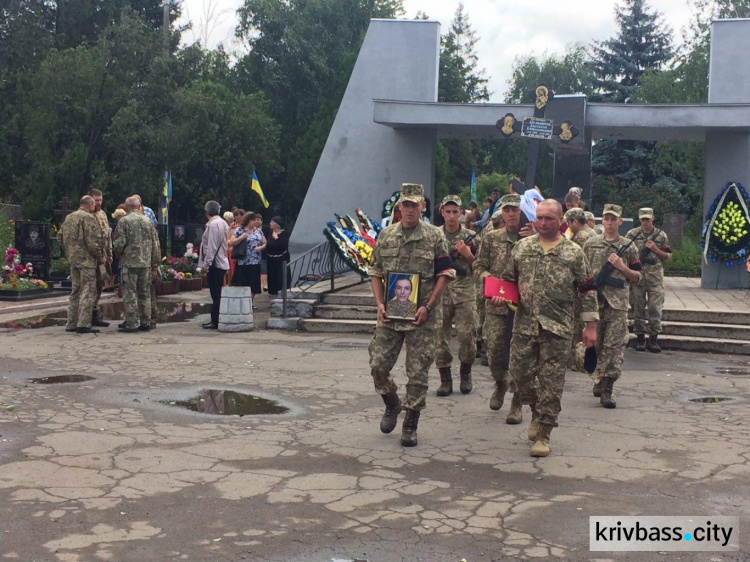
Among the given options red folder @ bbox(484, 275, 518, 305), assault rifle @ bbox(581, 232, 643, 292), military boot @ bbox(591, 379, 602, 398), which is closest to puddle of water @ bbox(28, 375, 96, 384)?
red folder @ bbox(484, 275, 518, 305)

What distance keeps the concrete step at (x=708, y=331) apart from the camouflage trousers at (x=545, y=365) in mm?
7180

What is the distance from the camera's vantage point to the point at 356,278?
1817 cm

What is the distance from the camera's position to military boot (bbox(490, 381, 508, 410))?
27.3ft

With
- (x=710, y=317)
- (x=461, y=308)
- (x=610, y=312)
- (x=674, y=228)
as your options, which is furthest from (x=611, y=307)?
(x=674, y=228)

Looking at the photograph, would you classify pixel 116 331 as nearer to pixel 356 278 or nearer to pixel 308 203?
pixel 356 278

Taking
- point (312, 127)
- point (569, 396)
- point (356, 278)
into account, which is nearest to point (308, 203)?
point (356, 278)

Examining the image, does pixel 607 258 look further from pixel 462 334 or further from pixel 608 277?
pixel 462 334

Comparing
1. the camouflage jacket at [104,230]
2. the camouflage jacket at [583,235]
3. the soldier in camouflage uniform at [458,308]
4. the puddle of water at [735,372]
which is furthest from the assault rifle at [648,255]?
the camouflage jacket at [104,230]

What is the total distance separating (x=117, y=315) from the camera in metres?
15.3

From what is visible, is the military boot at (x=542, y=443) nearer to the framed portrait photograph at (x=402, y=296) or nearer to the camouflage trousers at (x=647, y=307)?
the framed portrait photograph at (x=402, y=296)

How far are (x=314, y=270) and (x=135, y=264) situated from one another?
5297 millimetres

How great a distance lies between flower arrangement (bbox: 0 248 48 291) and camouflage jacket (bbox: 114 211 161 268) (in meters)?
5.09

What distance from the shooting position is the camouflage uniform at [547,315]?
271 inches

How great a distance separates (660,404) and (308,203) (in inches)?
492
